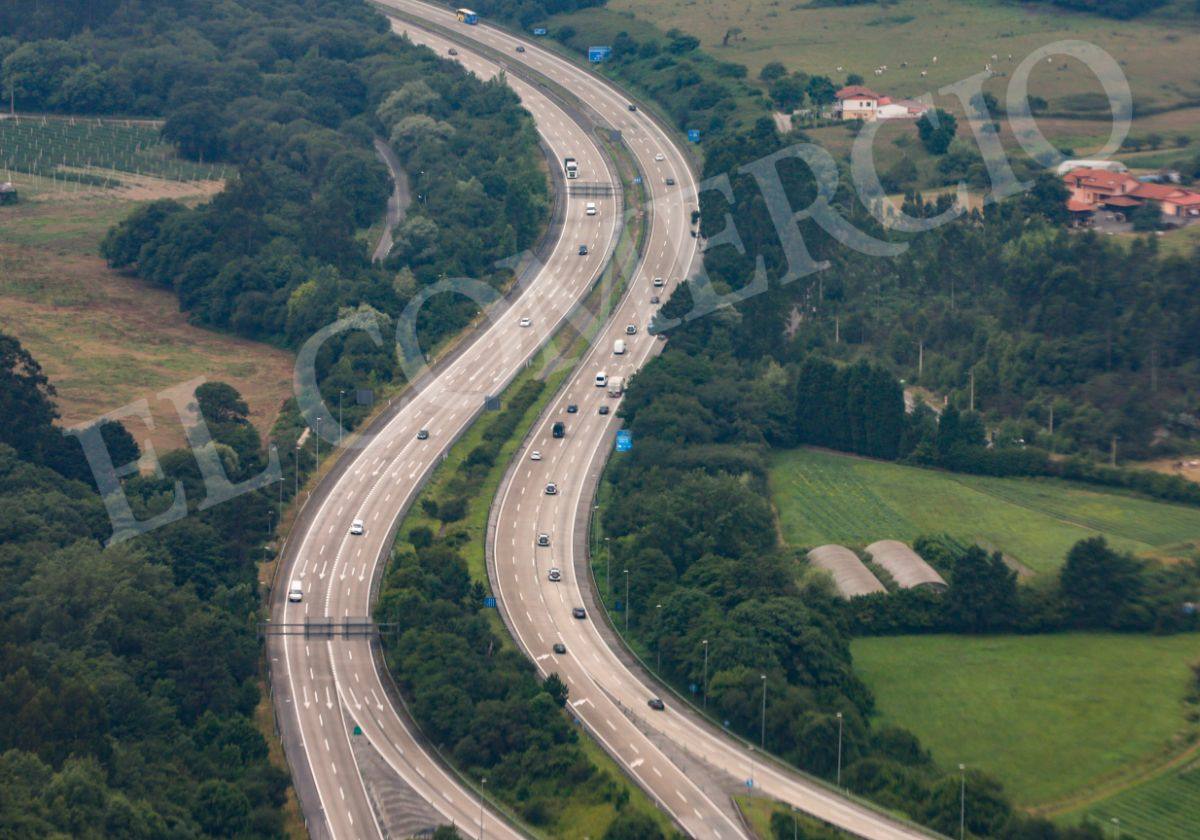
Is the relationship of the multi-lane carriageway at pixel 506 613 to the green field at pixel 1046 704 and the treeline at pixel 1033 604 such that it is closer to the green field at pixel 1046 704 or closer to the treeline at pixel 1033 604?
the green field at pixel 1046 704

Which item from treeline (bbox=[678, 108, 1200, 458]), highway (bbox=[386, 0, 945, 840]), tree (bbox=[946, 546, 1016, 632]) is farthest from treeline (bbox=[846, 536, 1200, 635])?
treeline (bbox=[678, 108, 1200, 458])

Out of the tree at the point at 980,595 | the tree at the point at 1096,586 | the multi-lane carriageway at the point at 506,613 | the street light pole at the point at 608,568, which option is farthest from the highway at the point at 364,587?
the tree at the point at 1096,586

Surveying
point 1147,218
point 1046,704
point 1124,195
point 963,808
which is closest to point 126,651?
point 963,808

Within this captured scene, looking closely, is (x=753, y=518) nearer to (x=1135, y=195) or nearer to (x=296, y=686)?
(x=296, y=686)

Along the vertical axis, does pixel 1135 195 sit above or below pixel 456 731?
above

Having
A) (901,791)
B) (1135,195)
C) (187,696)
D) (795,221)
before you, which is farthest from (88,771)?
(1135,195)
